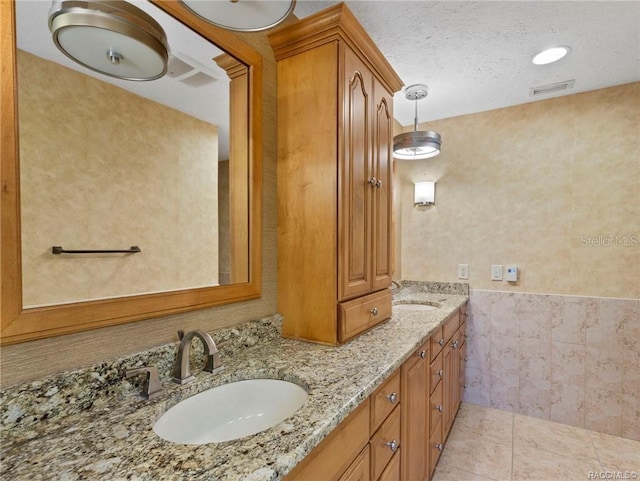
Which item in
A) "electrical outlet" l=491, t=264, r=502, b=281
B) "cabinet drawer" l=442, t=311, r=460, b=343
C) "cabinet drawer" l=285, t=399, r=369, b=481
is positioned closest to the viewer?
"cabinet drawer" l=285, t=399, r=369, b=481

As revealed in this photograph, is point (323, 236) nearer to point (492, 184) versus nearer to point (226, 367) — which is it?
point (226, 367)

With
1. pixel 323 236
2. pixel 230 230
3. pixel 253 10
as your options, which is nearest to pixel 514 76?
pixel 323 236

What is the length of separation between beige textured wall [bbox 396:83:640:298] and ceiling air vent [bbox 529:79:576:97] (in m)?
0.14

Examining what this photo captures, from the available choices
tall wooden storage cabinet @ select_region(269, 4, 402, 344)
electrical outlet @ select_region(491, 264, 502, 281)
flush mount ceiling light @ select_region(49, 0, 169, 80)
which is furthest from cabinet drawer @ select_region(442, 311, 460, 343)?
flush mount ceiling light @ select_region(49, 0, 169, 80)

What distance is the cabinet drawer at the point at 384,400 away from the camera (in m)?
1.03

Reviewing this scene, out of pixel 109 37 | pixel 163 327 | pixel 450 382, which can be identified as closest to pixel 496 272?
pixel 450 382

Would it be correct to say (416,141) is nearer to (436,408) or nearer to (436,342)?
(436,342)

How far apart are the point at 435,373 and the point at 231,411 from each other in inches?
47.6

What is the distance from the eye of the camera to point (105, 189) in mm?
864

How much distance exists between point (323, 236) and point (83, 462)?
0.96 m

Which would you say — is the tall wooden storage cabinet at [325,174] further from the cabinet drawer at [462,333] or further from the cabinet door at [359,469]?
the cabinet drawer at [462,333]

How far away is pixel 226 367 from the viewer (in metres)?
1.07

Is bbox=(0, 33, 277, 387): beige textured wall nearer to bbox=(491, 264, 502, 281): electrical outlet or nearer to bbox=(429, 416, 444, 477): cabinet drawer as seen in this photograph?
bbox=(429, 416, 444, 477): cabinet drawer

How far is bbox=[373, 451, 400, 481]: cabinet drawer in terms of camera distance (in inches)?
44.1
